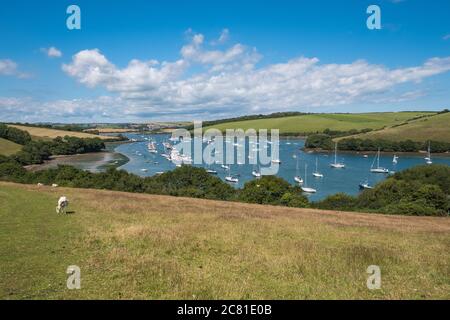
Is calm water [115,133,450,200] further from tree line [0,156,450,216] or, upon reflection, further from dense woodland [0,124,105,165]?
dense woodland [0,124,105,165]

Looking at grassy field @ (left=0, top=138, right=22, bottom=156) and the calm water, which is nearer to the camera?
the calm water

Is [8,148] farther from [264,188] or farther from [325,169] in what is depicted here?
[264,188]

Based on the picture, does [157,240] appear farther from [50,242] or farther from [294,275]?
[294,275]

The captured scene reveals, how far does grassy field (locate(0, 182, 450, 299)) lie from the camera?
11.6 metres

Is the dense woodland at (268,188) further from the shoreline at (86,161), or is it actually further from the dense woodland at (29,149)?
the shoreline at (86,161)

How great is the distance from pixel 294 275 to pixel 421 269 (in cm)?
532

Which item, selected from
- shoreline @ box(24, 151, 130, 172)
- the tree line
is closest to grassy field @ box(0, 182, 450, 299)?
the tree line

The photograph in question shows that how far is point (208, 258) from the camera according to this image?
1503 centimetres

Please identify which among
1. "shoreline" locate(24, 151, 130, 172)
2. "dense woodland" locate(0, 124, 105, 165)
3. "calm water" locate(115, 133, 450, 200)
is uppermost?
"dense woodland" locate(0, 124, 105, 165)

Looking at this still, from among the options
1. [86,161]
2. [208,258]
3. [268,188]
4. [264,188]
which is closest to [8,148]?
[86,161]

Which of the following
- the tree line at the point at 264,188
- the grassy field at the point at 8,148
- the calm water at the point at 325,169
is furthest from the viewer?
the grassy field at the point at 8,148

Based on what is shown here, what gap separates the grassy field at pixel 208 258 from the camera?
11.6 meters

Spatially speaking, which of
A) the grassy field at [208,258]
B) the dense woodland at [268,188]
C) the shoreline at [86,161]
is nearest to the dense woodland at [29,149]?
the shoreline at [86,161]
